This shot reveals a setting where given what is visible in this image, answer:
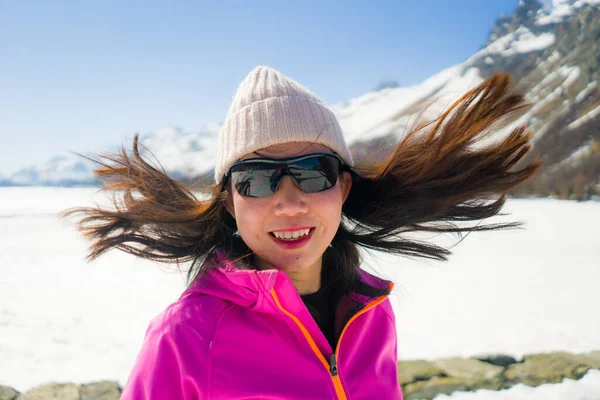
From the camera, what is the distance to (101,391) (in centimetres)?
385

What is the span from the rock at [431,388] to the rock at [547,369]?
1.66ft

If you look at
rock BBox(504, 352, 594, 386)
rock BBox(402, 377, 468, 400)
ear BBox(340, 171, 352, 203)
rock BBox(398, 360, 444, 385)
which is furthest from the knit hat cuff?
rock BBox(504, 352, 594, 386)

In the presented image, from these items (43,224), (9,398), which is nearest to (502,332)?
(9,398)

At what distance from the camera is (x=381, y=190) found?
2461mm

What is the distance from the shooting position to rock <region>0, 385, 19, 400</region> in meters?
3.77

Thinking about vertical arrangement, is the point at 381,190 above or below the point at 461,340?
above

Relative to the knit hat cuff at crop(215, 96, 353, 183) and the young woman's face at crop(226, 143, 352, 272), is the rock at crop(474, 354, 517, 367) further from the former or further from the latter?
the knit hat cuff at crop(215, 96, 353, 183)

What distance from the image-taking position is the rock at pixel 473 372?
382 centimetres

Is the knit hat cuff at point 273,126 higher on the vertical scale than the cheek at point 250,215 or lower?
higher

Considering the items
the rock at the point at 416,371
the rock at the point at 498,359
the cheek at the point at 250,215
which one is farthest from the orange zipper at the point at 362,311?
the rock at the point at 498,359

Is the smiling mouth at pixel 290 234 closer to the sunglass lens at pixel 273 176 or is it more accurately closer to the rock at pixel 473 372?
the sunglass lens at pixel 273 176

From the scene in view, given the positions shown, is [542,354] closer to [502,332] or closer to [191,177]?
[502,332]

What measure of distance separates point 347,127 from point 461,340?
16212 centimetres

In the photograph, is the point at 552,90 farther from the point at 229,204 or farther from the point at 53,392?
the point at 229,204
